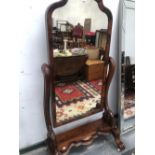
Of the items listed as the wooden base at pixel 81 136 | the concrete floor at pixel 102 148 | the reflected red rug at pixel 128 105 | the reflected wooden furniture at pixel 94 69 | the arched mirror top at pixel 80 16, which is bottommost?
the concrete floor at pixel 102 148

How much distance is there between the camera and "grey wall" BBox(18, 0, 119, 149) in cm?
133

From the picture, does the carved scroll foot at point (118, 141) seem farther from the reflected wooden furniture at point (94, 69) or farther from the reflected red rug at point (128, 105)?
the reflected wooden furniture at point (94, 69)

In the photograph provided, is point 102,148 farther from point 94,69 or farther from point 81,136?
point 94,69

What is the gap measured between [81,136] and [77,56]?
69 cm

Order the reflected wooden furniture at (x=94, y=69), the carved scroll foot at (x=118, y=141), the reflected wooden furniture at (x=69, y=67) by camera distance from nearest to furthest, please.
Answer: the reflected wooden furniture at (x=69, y=67), the reflected wooden furniture at (x=94, y=69), the carved scroll foot at (x=118, y=141)

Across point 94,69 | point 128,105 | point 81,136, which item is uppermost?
point 94,69

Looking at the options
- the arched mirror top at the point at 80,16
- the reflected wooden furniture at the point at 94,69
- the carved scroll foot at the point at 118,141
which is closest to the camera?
the arched mirror top at the point at 80,16

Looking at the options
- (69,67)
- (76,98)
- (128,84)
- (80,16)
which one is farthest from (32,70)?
(128,84)

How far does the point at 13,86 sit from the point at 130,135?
1.58m

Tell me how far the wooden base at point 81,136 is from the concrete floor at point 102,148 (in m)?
0.07

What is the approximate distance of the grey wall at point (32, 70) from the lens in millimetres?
1327

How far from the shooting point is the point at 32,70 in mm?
1432

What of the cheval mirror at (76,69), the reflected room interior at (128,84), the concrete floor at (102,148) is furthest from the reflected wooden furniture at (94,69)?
the concrete floor at (102,148)

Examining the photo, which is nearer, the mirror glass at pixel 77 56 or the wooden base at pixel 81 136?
the mirror glass at pixel 77 56
